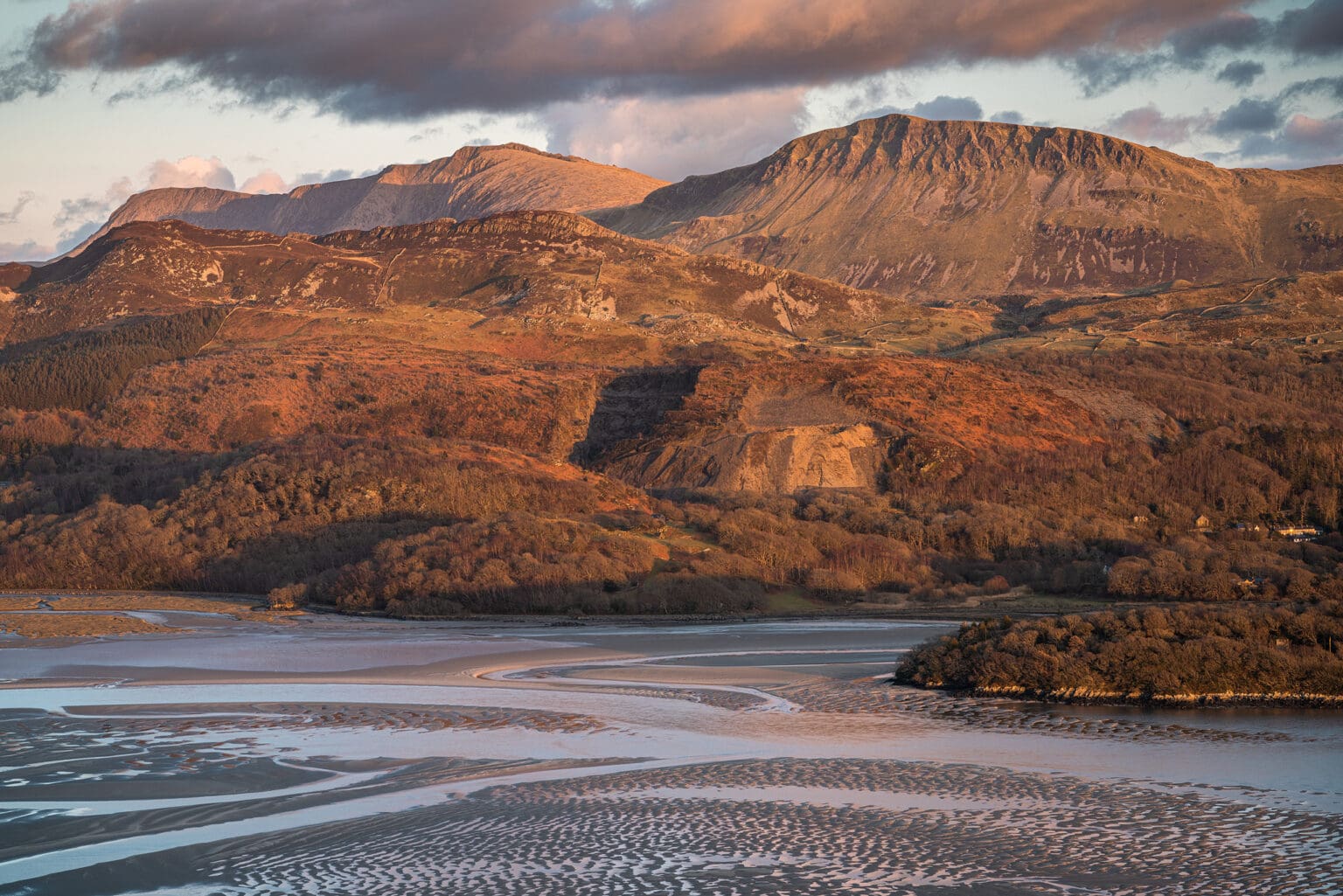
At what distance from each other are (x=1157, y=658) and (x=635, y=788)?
11392mm

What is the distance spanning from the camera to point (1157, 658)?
2481 centimetres

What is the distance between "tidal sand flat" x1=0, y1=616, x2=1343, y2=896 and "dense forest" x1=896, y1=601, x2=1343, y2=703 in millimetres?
1063

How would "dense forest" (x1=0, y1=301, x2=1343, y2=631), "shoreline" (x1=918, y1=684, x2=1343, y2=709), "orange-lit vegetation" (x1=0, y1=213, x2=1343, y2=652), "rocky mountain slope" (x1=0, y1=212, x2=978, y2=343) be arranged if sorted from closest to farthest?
"shoreline" (x1=918, y1=684, x2=1343, y2=709), "dense forest" (x1=0, y1=301, x2=1343, y2=631), "orange-lit vegetation" (x1=0, y1=213, x2=1343, y2=652), "rocky mountain slope" (x1=0, y1=212, x2=978, y2=343)

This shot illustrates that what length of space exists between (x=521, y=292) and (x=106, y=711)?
104 meters

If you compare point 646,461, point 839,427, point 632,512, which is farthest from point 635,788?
point 646,461

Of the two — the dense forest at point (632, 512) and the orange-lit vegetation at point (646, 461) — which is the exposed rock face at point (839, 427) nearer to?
the orange-lit vegetation at point (646, 461)

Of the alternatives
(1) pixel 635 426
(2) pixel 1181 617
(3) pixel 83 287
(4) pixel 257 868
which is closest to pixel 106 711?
(4) pixel 257 868

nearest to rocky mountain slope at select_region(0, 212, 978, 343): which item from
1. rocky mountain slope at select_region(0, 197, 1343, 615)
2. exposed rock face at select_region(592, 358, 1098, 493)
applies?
rocky mountain slope at select_region(0, 197, 1343, 615)

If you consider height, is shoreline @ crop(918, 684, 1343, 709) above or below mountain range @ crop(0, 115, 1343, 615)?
below

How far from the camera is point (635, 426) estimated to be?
257ft

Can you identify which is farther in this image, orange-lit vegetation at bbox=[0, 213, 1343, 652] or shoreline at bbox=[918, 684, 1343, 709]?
orange-lit vegetation at bbox=[0, 213, 1343, 652]

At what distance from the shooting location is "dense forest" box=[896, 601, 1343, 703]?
955 inches

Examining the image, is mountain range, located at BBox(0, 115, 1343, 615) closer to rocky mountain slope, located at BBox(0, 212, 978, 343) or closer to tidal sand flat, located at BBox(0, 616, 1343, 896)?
rocky mountain slope, located at BBox(0, 212, 978, 343)

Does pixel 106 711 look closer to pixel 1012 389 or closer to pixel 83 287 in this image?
pixel 1012 389
